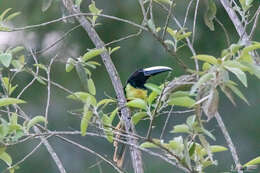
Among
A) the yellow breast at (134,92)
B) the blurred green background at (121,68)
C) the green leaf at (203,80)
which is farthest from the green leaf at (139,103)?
the blurred green background at (121,68)

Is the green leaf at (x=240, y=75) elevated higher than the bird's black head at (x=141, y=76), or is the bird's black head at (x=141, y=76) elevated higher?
the green leaf at (x=240, y=75)

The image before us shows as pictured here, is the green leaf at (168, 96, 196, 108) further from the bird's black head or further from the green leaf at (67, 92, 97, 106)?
the bird's black head

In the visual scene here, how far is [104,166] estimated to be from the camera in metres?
6.81

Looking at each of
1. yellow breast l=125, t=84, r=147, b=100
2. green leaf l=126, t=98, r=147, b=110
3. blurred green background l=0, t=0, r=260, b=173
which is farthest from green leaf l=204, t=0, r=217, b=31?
blurred green background l=0, t=0, r=260, b=173

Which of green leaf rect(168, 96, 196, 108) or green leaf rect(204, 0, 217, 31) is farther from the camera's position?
green leaf rect(204, 0, 217, 31)

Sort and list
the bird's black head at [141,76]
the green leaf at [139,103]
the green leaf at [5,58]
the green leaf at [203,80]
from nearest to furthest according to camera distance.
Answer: the green leaf at [203,80], the green leaf at [139,103], the green leaf at [5,58], the bird's black head at [141,76]

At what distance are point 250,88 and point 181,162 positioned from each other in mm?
4366

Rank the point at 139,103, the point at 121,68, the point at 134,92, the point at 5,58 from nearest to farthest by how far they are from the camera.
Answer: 1. the point at 139,103
2. the point at 5,58
3. the point at 134,92
4. the point at 121,68

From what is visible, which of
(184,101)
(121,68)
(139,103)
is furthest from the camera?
(121,68)

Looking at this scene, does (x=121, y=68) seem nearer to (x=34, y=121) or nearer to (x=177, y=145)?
(x=34, y=121)

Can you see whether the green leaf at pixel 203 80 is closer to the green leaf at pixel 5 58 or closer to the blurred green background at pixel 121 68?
the green leaf at pixel 5 58

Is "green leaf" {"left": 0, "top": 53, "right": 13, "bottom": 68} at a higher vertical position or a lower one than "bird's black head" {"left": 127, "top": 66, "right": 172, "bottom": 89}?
higher

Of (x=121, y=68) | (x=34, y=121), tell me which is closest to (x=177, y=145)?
(x=34, y=121)

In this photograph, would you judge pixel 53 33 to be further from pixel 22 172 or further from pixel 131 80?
pixel 131 80
